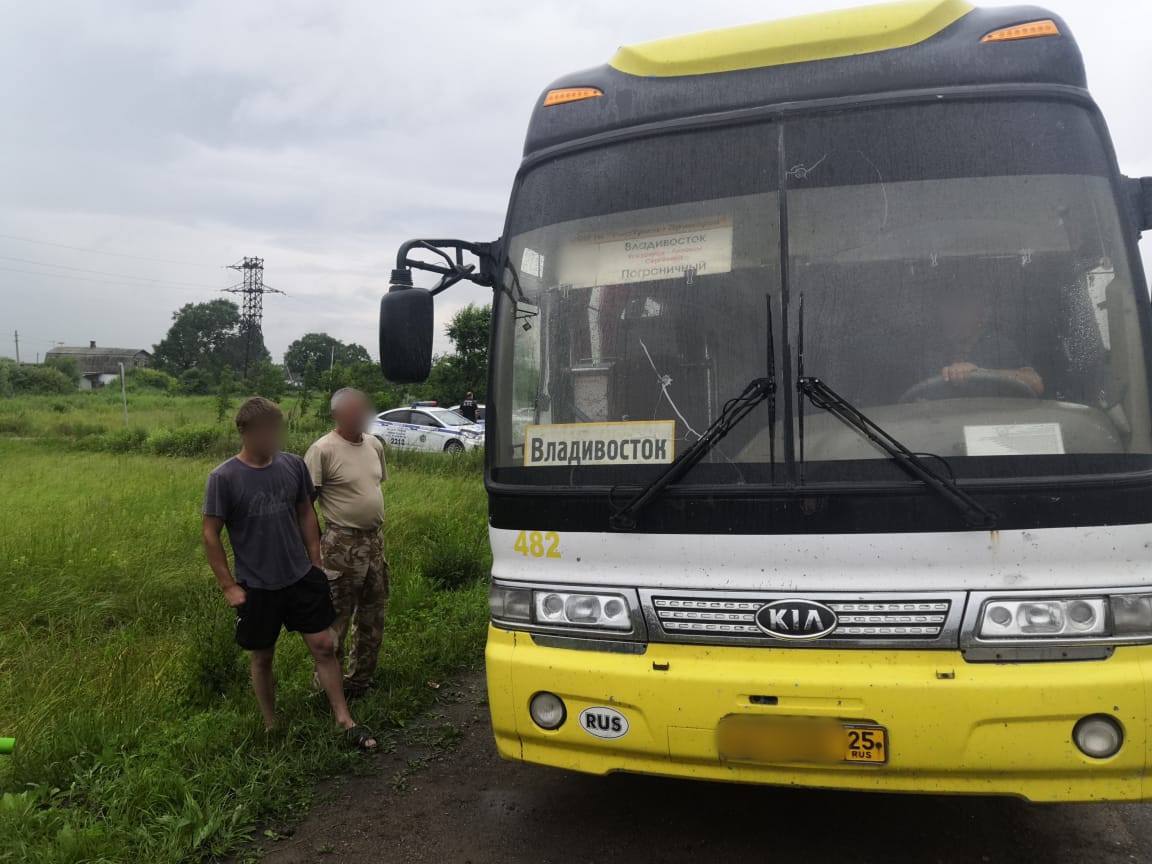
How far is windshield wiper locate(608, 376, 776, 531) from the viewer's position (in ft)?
9.10

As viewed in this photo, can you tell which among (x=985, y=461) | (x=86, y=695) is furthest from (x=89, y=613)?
(x=985, y=461)

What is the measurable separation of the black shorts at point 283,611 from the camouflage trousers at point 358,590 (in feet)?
→ 0.61

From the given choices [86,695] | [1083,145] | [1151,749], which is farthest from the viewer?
[86,695]

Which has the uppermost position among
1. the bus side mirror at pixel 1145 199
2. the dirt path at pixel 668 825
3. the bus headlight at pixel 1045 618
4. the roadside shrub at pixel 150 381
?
the roadside shrub at pixel 150 381

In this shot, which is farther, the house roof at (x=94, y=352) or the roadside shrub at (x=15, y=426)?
the house roof at (x=94, y=352)

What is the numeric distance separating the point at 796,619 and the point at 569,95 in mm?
2207

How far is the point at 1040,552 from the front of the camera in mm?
2541

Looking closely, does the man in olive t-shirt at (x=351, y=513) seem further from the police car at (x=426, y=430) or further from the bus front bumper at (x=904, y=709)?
the police car at (x=426, y=430)

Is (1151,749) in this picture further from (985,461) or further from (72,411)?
(72,411)

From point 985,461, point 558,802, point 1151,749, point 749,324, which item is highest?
point 749,324

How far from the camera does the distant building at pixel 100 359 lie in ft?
294

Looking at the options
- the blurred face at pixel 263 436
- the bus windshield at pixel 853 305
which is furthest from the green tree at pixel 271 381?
the bus windshield at pixel 853 305

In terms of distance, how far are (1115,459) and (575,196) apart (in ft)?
6.65

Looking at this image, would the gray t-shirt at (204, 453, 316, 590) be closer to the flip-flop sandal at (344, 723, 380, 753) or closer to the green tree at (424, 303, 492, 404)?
the flip-flop sandal at (344, 723, 380, 753)
